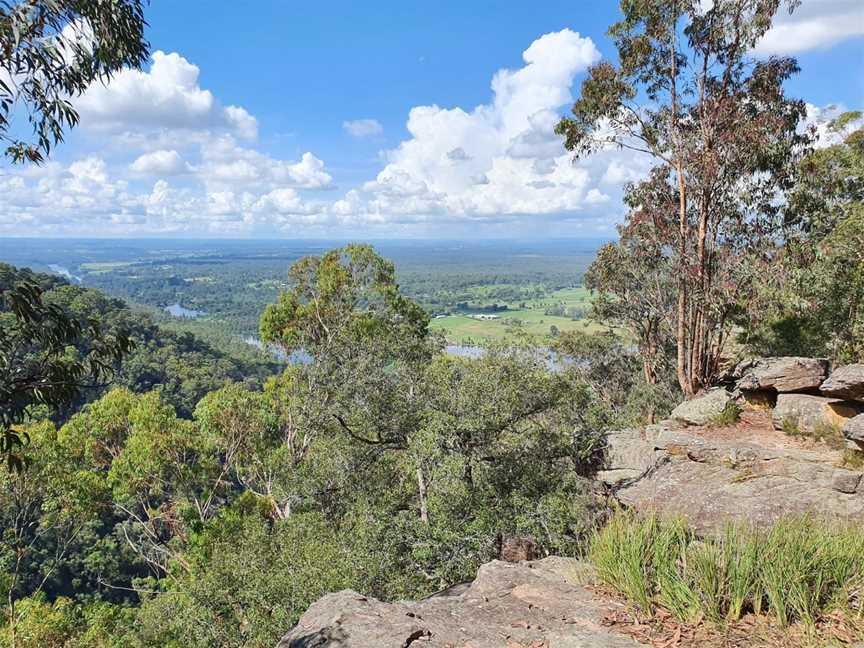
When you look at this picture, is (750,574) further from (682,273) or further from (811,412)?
(682,273)

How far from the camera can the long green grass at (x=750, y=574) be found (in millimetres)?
3770

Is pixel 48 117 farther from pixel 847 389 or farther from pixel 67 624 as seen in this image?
pixel 67 624

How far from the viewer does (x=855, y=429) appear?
7.33 m

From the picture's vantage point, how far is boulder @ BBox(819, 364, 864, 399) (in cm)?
815

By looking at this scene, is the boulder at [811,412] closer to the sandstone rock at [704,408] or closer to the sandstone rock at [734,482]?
the sandstone rock at [734,482]

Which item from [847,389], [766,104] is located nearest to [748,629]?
[847,389]

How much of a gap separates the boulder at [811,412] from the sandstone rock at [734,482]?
27.8 inches

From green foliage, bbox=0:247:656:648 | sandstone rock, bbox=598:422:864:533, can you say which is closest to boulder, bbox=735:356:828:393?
sandstone rock, bbox=598:422:864:533

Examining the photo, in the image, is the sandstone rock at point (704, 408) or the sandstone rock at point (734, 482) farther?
the sandstone rock at point (704, 408)

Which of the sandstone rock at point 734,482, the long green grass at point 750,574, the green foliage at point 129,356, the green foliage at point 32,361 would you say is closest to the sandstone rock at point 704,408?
the sandstone rock at point 734,482

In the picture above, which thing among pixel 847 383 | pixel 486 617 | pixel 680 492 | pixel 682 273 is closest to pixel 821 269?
pixel 682 273

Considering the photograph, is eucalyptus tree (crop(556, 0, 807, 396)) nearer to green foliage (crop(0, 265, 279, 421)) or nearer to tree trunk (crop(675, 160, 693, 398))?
tree trunk (crop(675, 160, 693, 398))

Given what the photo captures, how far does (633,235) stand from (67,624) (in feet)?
60.5

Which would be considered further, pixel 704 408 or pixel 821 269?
pixel 821 269
